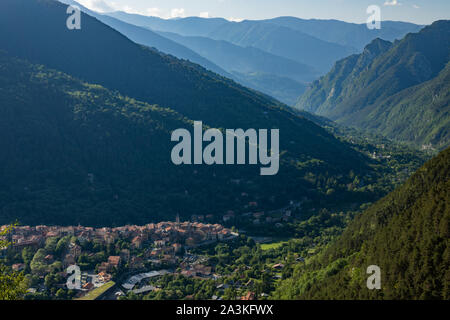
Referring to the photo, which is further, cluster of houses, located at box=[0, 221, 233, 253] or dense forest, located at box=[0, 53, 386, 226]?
dense forest, located at box=[0, 53, 386, 226]

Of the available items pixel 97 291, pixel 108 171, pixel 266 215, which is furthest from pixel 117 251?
pixel 108 171

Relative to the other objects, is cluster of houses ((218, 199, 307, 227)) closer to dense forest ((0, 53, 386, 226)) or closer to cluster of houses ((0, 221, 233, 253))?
dense forest ((0, 53, 386, 226))

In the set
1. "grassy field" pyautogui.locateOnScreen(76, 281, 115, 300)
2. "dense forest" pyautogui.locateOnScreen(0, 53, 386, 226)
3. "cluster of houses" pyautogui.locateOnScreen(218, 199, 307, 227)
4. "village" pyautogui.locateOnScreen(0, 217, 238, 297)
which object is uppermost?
"dense forest" pyautogui.locateOnScreen(0, 53, 386, 226)

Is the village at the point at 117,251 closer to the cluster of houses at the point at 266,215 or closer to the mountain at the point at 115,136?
the cluster of houses at the point at 266,215

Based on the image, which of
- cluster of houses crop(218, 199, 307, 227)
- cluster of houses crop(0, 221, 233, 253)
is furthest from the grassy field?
cluster of houses crop(218, 199, 307, 227)

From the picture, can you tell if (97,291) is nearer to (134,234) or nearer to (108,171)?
(134,234)

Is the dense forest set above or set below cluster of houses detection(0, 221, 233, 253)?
above

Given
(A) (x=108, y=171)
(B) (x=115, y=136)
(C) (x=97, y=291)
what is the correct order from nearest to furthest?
(C) (x=97, y=291) < (A) (x=108, y=171) < (B) (x=115, y=136)

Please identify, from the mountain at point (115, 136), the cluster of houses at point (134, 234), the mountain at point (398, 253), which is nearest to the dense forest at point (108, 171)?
the mountain at point (115, 136)
